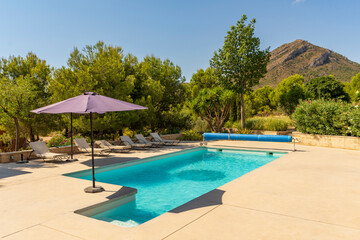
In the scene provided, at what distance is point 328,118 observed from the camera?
48.8ft

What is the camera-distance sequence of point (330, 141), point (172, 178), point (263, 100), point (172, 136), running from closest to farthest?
point (172, 178), point (330, 141), point (172, 136), point (263, 100)

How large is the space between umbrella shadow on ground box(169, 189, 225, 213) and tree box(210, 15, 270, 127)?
50.7 ft

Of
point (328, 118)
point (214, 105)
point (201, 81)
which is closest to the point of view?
point (328, 118)

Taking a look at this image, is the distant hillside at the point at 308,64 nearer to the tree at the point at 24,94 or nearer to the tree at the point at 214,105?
the tree at the point at 214,105

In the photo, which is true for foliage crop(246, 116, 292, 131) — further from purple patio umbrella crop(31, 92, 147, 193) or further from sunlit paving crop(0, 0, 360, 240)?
purple patio umbrella crop(31, 92, 147, 193)

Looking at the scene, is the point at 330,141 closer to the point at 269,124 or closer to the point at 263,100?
the point at 269,124

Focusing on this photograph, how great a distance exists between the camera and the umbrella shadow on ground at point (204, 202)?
4.93 metres

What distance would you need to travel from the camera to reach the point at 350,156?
36.4 ft

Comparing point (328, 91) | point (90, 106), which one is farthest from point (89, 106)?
point (328, 91)

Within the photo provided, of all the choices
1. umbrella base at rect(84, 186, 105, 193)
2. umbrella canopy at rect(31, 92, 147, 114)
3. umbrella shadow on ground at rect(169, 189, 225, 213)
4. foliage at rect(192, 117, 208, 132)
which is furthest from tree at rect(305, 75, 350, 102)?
umbrella base at rect(84, 186, 105, 193)

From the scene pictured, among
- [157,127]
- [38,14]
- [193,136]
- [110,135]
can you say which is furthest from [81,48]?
[193,136]

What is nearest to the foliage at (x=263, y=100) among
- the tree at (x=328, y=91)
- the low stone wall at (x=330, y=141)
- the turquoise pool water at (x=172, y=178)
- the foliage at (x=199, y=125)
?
the tree at (x=328, y=91)

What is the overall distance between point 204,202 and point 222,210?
0.59 m

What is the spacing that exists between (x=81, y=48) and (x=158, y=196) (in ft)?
48.9
